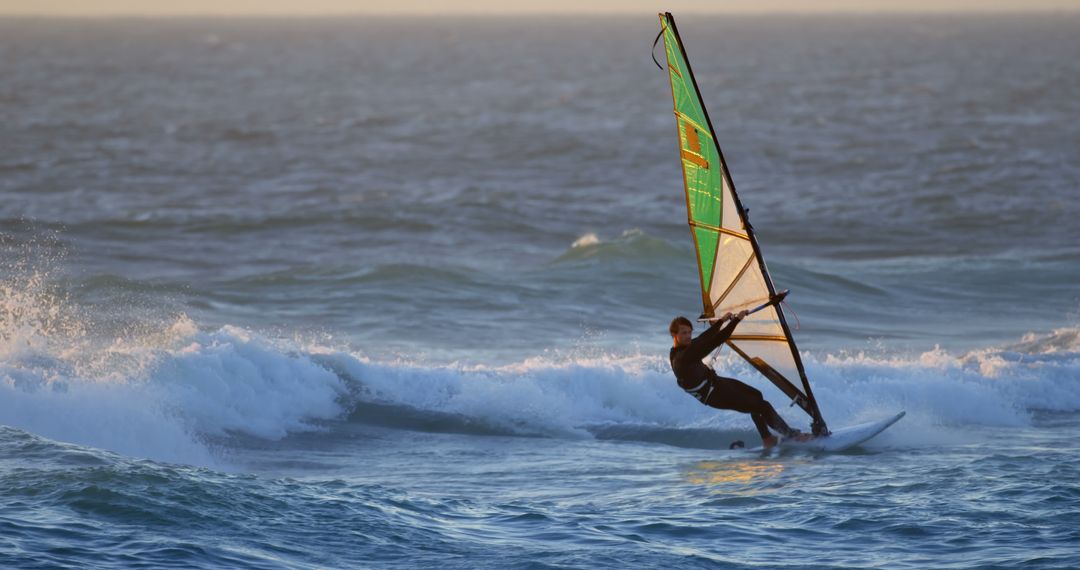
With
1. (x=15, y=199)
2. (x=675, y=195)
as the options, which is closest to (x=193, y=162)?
(x=15, y=199)

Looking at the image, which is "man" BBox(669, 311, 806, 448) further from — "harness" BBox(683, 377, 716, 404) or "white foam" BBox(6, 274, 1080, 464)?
"white foam" BBox(6, 274, 1080, 464)

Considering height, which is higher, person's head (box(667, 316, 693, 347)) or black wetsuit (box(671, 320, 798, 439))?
person's head (box(667, 316, 693, 347))

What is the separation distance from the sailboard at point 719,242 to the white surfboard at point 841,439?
0.07 meters

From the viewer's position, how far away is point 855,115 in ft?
154

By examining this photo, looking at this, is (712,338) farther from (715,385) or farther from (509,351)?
(509,351)

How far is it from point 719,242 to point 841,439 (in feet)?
5.57

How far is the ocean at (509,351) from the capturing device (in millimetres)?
7672

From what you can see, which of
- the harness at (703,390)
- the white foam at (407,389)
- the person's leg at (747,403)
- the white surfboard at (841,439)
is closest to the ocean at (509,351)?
the white foam at (407,389)

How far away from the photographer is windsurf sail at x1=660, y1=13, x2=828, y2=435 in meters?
9.84

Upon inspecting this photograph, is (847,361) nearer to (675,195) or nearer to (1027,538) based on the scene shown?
(1027,538)

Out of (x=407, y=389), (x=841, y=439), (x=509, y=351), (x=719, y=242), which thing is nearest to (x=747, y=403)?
(x=841, y=439)

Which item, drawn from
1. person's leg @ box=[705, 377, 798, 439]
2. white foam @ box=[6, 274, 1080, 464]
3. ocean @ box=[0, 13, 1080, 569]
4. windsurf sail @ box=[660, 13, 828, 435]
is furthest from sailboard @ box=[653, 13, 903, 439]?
white foam @ box=[6, 274, 1080, 464]

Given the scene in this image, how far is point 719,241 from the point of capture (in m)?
10.0

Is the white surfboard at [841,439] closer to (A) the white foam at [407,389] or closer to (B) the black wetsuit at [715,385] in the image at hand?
(B) the black wetsuit at [715,385]
